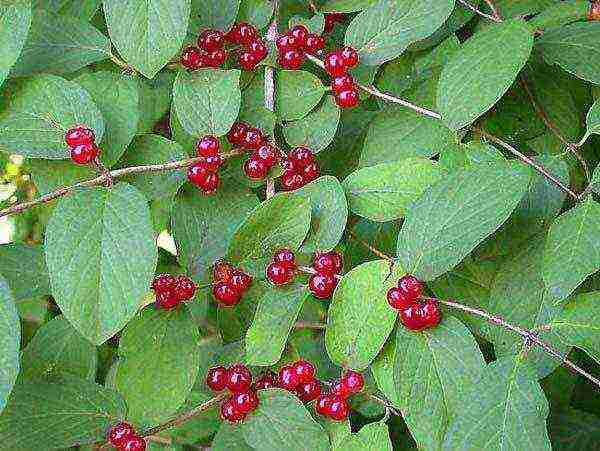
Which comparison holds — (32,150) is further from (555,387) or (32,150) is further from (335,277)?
(555,387)

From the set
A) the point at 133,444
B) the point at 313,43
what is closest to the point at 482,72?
the point at 313,43

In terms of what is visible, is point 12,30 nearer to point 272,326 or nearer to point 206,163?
point 206,163

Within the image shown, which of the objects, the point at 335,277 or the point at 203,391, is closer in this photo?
the point at 335,277

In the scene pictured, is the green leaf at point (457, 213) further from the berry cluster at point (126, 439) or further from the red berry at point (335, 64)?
the berry cluster at point (126, 439)

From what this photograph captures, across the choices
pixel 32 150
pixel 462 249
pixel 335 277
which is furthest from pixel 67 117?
pixel 462 249

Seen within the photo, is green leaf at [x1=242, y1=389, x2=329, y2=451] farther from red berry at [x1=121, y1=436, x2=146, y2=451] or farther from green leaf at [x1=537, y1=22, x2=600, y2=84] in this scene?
green leaf at [x1=537, y1=22, x2=600, y2=84]

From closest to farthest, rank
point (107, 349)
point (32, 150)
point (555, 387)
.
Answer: point (32, 150), point (555, 387), point (107, 349)

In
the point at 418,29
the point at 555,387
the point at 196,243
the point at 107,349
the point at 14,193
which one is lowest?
the point at 14,193
